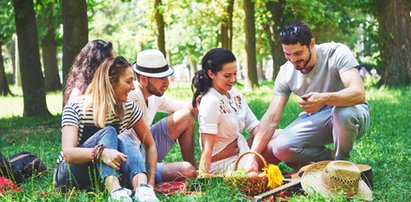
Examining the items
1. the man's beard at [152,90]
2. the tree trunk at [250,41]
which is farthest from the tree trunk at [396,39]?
the man's beard at [152,90]

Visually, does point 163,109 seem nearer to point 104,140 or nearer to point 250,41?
point 104,140

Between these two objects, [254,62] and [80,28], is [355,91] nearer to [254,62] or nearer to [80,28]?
[80,28]

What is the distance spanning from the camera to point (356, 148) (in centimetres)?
698

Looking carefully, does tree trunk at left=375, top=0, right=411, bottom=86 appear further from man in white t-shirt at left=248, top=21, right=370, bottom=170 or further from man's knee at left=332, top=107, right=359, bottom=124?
man's knee at left=332, top=107, right=359, bottom=124

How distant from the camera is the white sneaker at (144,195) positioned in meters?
4.06

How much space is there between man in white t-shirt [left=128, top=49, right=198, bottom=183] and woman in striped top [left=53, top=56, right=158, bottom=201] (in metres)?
0.41

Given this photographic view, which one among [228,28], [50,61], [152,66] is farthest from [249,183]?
[50,61]

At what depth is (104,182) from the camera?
4.32m

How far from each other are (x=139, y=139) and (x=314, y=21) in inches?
758

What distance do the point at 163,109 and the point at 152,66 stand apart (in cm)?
55

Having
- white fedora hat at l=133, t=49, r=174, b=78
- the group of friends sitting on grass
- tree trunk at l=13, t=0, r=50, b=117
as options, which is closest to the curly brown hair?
the group of friends sitting on grass

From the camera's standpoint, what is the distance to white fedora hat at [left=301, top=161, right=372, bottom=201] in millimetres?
4316

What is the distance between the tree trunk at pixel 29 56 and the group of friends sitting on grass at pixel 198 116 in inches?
283

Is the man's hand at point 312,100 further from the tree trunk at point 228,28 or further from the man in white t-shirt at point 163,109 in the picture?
the tree trunk at point 228,28
